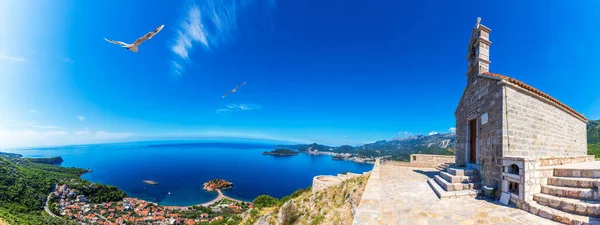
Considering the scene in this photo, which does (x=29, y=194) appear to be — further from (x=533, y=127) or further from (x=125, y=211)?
(x=533, y=127)

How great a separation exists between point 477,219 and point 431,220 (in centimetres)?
90

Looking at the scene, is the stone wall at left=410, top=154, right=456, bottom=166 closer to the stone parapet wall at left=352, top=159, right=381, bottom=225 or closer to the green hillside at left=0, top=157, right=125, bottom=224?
the stone parapet wall at left=352, top=159, right=381, bottom=225

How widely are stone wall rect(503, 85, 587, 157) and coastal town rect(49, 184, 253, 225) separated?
143 feet

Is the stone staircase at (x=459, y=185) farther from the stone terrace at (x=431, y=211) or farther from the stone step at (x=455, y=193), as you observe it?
the stone terrace at (x=431, y=211)

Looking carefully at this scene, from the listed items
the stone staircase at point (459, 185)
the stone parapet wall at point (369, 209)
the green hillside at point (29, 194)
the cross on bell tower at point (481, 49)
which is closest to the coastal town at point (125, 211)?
the green hillside at point (29, 194)

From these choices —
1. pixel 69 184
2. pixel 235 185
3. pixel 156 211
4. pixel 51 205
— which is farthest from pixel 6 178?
pixel 235 185

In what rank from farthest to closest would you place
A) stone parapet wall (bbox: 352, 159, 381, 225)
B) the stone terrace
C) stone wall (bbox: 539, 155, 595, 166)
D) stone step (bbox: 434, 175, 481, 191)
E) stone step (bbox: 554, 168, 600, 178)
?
stone step (bbox: 434, 175, 481, 191) < stone wall (bbox: 539, 155, 595, 166) < stone step (bbox: 554, 168, 600, 178) < the stone terrace < stone parapet wall (bbox: 352, 159, 381, 225)

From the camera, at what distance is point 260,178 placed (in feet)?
340

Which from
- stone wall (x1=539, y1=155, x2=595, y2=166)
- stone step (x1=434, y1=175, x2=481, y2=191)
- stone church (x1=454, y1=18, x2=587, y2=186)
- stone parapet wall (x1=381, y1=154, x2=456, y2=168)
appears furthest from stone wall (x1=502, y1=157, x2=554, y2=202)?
stone parapet wall (x1=381, y1=154, x2=456, y2=168)

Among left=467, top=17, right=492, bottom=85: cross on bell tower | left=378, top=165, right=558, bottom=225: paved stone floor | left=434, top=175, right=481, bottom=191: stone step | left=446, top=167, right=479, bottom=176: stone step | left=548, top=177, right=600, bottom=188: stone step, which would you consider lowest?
left=378, top=165, right=558, bottom=225: paved stone floor

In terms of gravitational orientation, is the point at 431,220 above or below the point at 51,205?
above

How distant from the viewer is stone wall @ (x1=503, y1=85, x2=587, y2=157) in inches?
252

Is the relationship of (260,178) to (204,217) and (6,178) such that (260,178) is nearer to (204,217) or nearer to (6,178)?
(204,217)

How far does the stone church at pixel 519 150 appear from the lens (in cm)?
474
